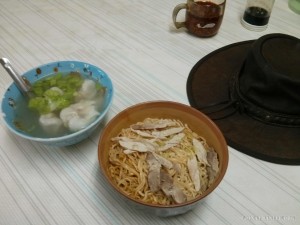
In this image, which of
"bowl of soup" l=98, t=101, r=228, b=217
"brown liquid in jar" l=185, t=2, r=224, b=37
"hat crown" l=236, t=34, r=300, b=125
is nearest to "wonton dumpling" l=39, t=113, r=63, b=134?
"bowl of soup" l=98, t=101, r=228, b=217

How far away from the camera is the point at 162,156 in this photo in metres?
0.58

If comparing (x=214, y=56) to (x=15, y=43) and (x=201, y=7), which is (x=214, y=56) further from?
(x=15, y=43)

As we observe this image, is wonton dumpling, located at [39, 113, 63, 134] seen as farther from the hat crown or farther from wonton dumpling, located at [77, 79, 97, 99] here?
the hat crown

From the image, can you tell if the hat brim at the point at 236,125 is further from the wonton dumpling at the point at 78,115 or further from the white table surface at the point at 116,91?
the wonton dumpling at the point at 78,115

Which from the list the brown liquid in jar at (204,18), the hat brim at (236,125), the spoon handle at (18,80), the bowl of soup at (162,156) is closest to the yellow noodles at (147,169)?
the bowl of soup at (162,156)

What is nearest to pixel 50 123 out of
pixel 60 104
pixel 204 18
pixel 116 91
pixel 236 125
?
pixel 60 104

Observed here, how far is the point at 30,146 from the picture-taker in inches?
26.8

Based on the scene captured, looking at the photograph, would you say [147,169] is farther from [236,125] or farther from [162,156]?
[236,125]

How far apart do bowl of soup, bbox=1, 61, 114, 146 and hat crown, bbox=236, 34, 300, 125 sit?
34 cm

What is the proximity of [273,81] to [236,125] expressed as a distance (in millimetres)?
134

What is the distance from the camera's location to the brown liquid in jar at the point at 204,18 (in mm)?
916

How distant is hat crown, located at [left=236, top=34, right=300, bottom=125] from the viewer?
0.64 meters

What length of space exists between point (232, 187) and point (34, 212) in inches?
16.0

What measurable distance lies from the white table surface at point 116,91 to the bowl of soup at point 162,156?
7 centimetres
